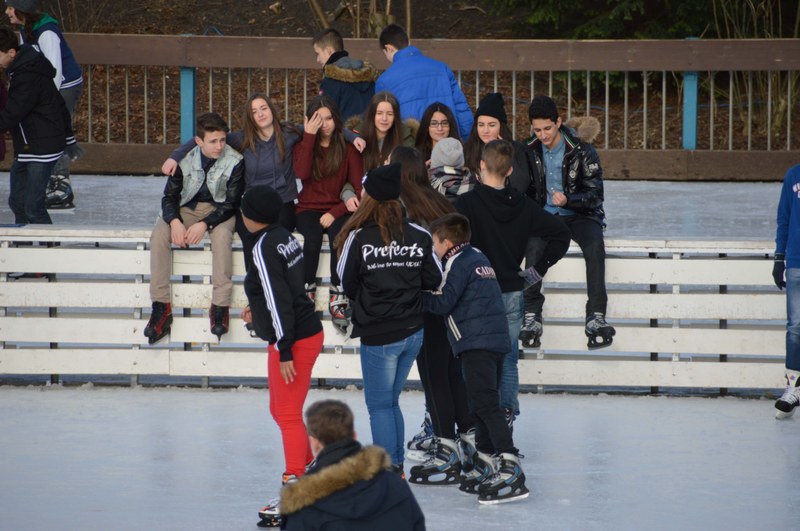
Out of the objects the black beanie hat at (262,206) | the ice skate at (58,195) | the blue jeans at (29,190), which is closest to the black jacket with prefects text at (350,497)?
the black beanie hat at (262,206)

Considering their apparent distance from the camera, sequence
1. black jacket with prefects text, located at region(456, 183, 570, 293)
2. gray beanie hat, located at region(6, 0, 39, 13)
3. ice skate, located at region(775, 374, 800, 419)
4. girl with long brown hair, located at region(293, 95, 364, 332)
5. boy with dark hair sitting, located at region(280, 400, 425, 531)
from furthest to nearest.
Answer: gray beanie hat, located at region(6, 0, 39, 13), girl with long brown hair, located at region(293, 95, 364, 332), ice skate, located at region(775, 374, 800, 419), black jacket with prefects text, located at region(456, 183, 570, 293), boy with dark hair sitting, located at region(280, 400, 425, 531)

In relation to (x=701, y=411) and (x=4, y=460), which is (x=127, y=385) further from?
(x=701, y=411)

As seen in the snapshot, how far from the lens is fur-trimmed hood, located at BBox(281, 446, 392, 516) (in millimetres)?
3721

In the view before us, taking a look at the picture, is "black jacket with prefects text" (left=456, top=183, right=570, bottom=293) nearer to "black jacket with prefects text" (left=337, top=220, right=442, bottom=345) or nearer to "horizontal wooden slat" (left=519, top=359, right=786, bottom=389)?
"black jacket with prefects text" (left=337, top=220, right=442, bottom=345)

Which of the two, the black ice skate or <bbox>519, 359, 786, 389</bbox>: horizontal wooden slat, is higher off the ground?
the black ice skate

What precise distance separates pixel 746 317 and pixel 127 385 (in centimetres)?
389

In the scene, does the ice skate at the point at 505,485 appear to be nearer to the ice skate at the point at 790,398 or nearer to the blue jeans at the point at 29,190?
the ice skate at the point at 790,398

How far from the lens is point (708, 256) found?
26.8ft

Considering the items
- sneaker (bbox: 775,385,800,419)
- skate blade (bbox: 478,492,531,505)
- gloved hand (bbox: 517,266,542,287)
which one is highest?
gloved hand (bbox: 517,266,542,287)

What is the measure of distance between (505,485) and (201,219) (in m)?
2.95

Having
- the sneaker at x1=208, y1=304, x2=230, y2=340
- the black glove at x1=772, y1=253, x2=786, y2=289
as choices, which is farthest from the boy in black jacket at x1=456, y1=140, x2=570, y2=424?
the sneaker at x1=208, y1=304, x2=230, y2=340

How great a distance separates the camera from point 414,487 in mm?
5984

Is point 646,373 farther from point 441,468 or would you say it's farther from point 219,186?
point 219,186

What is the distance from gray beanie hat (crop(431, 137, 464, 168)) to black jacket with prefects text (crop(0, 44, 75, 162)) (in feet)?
10.2
